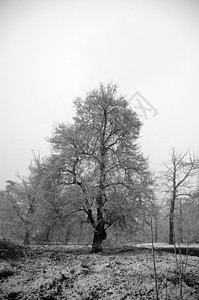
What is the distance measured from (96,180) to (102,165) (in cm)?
132

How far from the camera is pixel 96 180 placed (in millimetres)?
10258

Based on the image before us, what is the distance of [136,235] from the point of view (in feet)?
37.4

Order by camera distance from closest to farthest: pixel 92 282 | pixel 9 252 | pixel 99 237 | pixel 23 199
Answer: pixel 92 282, pixel 9 252, pixel 99 237, pixel 23 199

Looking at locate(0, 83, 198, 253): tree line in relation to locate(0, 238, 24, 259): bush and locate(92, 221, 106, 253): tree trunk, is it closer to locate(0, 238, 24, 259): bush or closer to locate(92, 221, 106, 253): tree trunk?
locate(92, 221, 106, 253): tree trunk

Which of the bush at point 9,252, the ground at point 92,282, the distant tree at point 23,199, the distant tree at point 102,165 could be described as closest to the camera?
the ground at point 92,282

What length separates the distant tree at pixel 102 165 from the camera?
10305 millimetres

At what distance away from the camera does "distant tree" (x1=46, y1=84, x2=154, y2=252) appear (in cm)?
1030

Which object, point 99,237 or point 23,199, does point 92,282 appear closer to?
point 99,237

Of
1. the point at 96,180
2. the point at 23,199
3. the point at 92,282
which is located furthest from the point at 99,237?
the point at 23,199

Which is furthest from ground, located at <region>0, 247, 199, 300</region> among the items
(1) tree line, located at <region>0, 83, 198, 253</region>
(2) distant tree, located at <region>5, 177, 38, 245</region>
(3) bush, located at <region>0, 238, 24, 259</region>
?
(2) distant tree, located at <region>5, 177, 38, 245</region>

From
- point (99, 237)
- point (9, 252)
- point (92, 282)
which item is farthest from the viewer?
point (99, 237)

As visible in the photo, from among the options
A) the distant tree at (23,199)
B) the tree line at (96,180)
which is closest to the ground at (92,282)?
the tree line at (96,180)

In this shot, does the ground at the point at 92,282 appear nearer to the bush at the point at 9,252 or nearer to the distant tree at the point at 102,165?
the bush at the point at 9,252

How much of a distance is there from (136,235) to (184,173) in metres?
11.6
